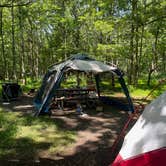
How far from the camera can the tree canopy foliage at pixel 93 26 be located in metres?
18.2

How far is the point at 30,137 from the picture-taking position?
7734mm

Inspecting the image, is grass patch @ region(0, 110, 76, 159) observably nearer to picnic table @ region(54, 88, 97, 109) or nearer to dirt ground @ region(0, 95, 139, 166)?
dirt ground @ region(0, 95, 139, 166)

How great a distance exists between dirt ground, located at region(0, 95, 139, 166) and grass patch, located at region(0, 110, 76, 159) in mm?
297

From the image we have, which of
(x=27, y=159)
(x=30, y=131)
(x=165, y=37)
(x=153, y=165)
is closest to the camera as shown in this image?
(x=153, y=165)

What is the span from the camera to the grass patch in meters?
6.68

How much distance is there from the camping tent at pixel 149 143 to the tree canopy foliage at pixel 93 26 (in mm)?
10248

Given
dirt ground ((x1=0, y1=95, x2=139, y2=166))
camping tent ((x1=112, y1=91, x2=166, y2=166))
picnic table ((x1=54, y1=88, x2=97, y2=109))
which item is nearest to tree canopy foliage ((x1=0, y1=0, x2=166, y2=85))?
picnic table ((x1=54, y1=88, x2=97, y2=109))

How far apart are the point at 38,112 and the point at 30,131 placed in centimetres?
211

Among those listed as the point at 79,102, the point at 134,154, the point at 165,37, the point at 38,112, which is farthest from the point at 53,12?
the point at 134,154

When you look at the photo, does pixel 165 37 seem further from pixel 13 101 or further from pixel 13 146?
pixel 13 146

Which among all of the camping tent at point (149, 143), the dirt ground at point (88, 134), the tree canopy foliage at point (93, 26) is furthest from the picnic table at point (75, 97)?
the camping tent at point (149, 143)

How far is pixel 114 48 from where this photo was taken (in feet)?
63.8

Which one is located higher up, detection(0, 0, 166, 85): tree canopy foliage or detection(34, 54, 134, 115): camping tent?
detection(0, 0, 166, 85): tree canopy foliage

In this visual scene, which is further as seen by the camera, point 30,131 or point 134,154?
point 30,131
